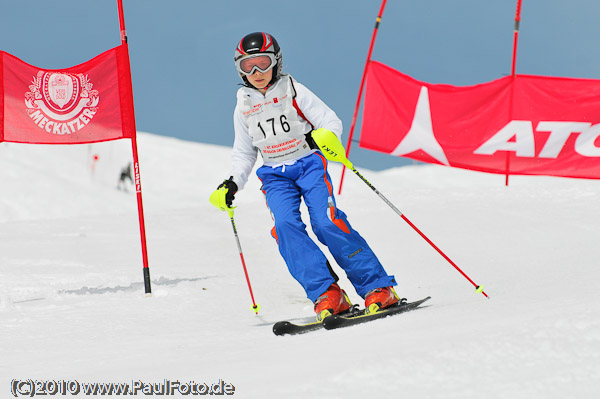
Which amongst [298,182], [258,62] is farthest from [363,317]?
[258,62]

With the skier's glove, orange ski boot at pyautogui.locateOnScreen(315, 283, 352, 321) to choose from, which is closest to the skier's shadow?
the skier's glove

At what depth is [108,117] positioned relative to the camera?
553cm

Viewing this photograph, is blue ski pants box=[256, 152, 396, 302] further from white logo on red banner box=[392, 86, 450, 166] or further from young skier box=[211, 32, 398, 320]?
white logo on red banner box=[392, 86, 450, 166]

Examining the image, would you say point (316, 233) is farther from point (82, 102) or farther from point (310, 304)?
point (82, 102)

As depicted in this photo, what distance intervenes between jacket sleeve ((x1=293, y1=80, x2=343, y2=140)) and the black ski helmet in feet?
0.65

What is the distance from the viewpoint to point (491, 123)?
865 cm

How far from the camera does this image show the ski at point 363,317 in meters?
3.16

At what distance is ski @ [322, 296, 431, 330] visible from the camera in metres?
3.16

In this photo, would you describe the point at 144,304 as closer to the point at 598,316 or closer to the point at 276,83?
the point at 276,83

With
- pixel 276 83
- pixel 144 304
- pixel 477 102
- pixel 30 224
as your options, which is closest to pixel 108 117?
pixel 144 304

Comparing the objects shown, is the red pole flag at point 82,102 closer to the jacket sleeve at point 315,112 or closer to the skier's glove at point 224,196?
the skier's glove at point 224,196

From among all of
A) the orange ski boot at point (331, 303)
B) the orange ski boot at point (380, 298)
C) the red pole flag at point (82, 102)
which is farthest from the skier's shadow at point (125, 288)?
the orange ski boot at point (380, 298)

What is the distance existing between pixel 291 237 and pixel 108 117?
102 inches

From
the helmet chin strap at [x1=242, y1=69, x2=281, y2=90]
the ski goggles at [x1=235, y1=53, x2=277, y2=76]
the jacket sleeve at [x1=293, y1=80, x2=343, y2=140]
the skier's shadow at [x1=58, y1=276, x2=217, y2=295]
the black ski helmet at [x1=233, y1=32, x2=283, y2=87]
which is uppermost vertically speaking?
the black ski helmet at [x1=233, y1=32, x2=283, y2=87]
